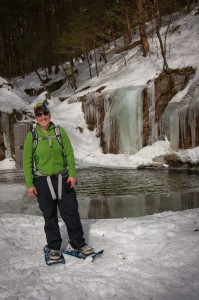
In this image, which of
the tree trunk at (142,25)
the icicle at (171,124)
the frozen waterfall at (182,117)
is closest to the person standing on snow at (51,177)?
the frozen waterfall at (182,117)

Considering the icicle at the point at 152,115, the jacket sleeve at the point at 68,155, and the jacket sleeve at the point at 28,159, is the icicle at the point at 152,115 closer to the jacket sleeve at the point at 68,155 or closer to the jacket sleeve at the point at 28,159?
the jacket sleeve at the point at 68,155

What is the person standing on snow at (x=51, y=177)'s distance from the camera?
3.64 metres

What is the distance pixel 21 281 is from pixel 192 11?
82.7 ft

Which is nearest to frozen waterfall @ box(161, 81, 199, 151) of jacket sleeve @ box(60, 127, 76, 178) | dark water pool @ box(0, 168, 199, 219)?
dark water pool @ box(0, 168, 199, 219)

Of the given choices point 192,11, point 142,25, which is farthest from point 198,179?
point 192,11

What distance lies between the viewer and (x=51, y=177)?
371 cm

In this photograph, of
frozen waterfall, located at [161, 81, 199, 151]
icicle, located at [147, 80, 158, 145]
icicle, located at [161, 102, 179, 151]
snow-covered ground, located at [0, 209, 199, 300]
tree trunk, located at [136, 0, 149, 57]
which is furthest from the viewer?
tree trunk, located at [136, 0, 149, 57]

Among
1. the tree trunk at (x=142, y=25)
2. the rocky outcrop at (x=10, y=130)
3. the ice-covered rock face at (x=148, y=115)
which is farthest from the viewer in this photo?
the tree trunk at (x=142, y=25)

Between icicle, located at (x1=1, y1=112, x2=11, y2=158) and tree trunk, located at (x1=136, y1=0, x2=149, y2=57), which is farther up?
tree trunk, located at (x1=136, y1=0, x2=149, y2=57)

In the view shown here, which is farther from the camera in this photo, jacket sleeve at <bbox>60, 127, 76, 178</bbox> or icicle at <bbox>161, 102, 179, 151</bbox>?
icicle at <bbox>161, 102, 179, 151</bbox>

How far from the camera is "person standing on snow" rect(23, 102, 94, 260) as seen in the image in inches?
143

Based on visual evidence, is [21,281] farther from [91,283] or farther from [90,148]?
[90,148]

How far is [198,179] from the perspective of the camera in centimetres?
1018

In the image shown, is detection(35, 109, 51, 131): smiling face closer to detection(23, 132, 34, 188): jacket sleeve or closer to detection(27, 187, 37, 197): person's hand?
detection(23, 132, 34, 188): jacket sleeve
